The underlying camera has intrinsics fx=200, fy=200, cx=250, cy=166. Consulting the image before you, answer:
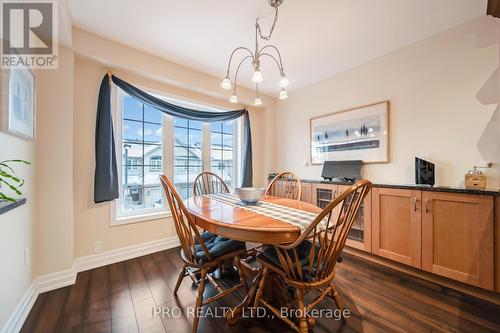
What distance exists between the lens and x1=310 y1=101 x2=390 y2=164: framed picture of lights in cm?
250

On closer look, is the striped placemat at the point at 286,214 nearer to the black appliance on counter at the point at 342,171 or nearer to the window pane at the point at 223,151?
the black appliance on counter at the point at 342,171

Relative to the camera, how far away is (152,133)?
9.12 ft

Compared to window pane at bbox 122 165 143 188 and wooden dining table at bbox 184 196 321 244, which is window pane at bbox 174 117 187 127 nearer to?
window pane at bbox 122 165 143 188

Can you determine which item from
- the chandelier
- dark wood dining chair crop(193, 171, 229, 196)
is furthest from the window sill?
the chandelier

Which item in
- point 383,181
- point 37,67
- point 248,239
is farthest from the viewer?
point 383,181

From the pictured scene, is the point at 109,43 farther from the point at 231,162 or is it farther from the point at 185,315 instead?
the point at 185,315

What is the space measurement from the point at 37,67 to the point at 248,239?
244 centimetres

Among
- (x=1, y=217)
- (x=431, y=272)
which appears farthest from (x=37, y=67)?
(x=431, y=272)

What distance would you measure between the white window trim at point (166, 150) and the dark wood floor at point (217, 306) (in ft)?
2.04

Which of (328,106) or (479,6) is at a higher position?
(479,6)

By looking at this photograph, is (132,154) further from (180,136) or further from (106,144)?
(180,136)

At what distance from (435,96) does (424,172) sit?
82cm

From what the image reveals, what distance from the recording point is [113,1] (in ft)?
5.53

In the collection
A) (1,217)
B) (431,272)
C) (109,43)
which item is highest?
(109,43)
